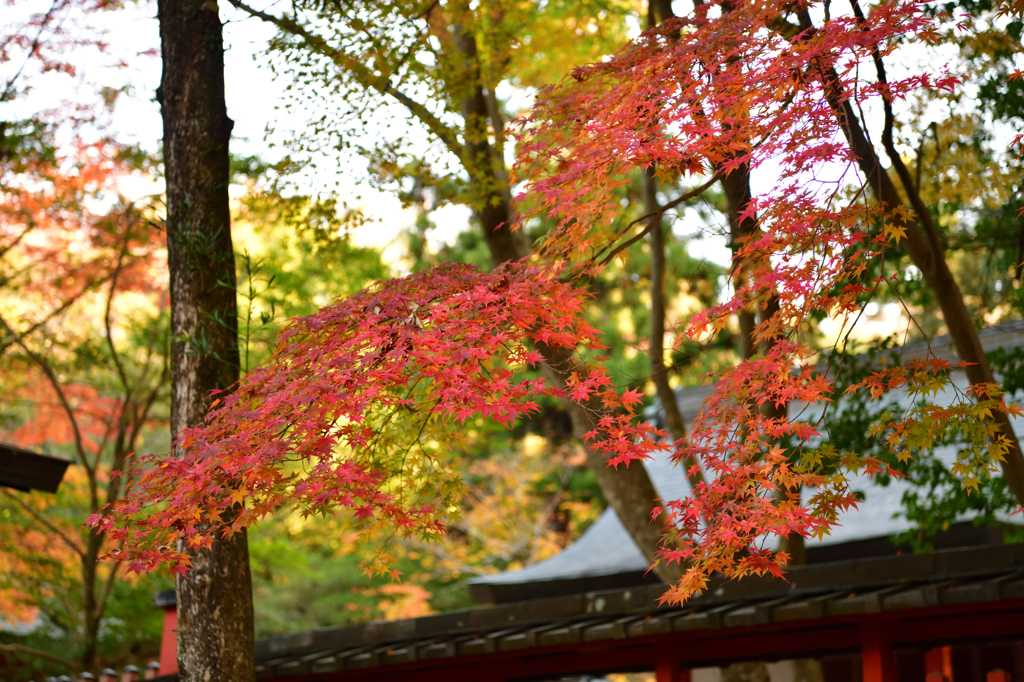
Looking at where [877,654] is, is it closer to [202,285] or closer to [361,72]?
[202,285]

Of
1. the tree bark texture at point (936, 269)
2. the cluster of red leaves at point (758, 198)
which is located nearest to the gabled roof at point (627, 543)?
the tree bark texture at point (936, 269)

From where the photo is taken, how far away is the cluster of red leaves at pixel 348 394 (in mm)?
3760

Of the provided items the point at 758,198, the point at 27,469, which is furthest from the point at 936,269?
the point at 27,469

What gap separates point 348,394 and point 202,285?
6.87 feet

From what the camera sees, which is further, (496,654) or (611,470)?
(611,470)

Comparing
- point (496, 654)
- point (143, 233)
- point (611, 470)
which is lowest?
point (496, 654)

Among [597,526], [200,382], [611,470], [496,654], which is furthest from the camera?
[597,526]

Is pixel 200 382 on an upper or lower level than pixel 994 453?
upper

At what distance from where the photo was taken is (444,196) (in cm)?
725

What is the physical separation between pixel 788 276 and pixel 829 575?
2.26m

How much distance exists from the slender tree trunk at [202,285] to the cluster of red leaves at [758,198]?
2.09 meters

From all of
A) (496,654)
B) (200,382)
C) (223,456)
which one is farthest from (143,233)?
(223,456)

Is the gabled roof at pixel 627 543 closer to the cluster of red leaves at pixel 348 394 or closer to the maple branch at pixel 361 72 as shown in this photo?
the maple branch at pixel 361 72

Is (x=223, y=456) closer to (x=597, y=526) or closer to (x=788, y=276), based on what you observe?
(x=788, y=276)
